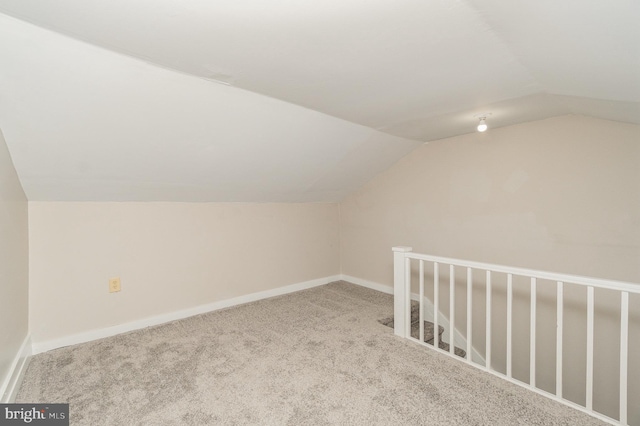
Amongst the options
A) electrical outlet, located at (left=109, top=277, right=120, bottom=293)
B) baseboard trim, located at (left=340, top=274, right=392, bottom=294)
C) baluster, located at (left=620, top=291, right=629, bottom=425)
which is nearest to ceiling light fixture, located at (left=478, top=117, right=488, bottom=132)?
baluster, located at (left=620, top=291, right=629, bottom=425)

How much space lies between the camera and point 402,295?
8.02ft

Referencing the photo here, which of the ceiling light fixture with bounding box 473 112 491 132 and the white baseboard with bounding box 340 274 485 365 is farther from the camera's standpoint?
the white baseboard with bounding box 340 274 485 365

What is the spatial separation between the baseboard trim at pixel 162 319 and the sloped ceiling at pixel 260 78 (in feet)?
3.53

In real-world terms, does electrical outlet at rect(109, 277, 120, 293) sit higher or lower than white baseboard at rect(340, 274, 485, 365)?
higher

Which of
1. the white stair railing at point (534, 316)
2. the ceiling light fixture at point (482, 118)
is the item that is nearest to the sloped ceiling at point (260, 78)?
the ceiling light fixture at point (482, 118)

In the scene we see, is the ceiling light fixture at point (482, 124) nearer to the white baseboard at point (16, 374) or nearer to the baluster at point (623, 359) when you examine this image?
the baluster at point (623, 359)

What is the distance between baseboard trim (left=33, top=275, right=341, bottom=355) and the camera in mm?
2264

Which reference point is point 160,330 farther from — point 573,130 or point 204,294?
point 573,130

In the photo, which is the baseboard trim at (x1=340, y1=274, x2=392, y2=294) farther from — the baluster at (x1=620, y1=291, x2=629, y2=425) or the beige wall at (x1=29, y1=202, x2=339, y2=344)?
the baluster at (x1=620, y1=291, x2=629, y2=425)

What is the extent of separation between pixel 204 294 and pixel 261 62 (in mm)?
2332

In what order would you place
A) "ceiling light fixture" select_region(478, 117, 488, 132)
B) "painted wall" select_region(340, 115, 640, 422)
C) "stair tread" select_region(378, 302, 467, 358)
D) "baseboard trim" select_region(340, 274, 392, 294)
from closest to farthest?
"painted wall" select_region(340, 115, 640, 422), "ceiling light fixture" select_region(478, 117, 488, 132), "stair tread" select_region(378, 302, 467, 358), "baseboard trim" select_region(340, 274, 392, 294)

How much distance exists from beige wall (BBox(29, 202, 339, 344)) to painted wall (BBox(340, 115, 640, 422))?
149 centimetres

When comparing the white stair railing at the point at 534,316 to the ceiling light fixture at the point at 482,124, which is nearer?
the white stair railing at the point at 534,316

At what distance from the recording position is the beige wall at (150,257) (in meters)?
2.25
